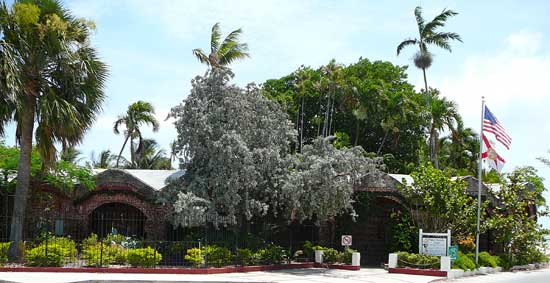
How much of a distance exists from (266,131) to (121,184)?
7995 mm

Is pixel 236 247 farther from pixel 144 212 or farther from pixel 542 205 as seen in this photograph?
pixel 542 205

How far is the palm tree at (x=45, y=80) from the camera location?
2134 cm

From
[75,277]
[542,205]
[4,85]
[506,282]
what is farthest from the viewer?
[542,205]

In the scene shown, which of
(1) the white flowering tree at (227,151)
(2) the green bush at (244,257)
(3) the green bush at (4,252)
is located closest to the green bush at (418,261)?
(1) the white flowering tree at (227,151)

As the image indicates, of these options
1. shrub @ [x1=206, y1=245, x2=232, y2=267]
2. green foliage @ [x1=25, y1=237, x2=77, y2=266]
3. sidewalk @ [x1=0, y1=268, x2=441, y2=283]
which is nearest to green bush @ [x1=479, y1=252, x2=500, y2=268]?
sidewalk @ [x1=0, y1=268, x2=441, y2=283]

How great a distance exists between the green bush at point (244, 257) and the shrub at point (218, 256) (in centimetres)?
39

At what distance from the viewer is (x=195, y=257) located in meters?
22.6

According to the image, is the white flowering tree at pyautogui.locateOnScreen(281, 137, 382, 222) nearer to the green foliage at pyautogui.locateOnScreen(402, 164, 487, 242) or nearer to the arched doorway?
the green foliage at pyautogui.locateOnScreen(402, 164, 487, 242)

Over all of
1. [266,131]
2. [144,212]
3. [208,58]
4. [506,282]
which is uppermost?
[208,58]

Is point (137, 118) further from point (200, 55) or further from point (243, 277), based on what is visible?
point (243, 277)

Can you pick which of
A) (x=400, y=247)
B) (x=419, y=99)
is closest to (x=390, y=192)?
(x=400, y=247)

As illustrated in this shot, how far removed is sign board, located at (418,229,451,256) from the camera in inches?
1000

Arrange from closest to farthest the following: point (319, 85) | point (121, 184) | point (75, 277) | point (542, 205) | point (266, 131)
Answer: point (75, 277)
point (266, 131)
point (121, 184)
point (542, 205)
point (319, 85)

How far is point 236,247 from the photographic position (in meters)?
24.1
